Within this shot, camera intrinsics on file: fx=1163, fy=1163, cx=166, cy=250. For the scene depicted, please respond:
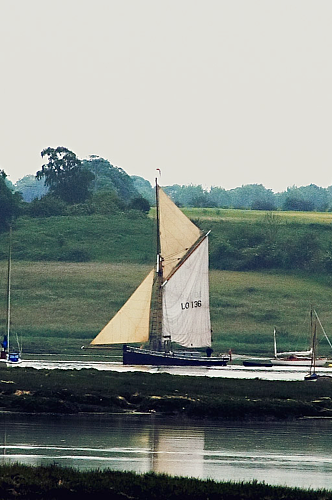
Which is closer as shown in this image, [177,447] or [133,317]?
[177,447]

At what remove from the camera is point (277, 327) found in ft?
407

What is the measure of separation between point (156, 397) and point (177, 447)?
11.9m

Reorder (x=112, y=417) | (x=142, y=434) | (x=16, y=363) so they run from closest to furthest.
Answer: (x=142, y=434), (x=112, y=417), (x=16, y=363)

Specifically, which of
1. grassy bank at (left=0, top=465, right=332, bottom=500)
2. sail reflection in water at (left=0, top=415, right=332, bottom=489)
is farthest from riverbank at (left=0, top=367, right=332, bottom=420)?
grassy bank at (left=0, top=465, right=332, bottom=500)

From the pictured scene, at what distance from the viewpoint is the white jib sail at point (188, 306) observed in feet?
289

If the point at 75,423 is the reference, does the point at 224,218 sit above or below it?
above

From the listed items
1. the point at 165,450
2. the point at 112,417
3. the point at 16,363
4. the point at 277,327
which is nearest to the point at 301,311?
the point at 277,327

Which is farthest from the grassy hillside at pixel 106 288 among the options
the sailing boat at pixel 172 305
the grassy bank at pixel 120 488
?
the grassy bank at pixel 120 488

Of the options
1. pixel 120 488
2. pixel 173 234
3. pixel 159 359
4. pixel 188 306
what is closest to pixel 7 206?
pixel 173 234

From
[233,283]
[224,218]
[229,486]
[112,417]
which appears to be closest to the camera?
[229,486]

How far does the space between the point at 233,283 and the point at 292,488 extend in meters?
116

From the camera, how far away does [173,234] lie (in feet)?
296

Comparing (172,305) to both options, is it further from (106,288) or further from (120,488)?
(120,488)

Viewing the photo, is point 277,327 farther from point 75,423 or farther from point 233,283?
point 75,423
